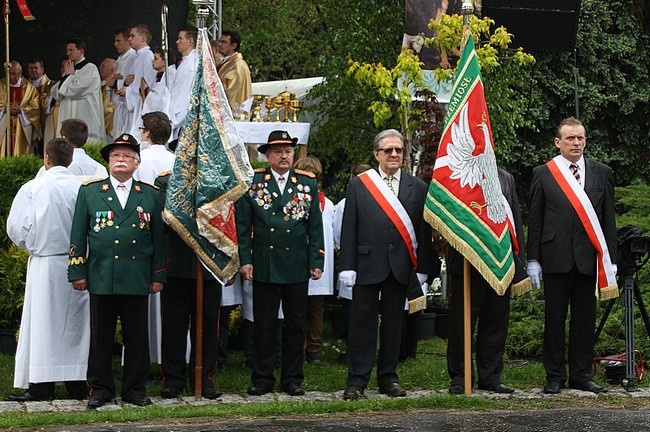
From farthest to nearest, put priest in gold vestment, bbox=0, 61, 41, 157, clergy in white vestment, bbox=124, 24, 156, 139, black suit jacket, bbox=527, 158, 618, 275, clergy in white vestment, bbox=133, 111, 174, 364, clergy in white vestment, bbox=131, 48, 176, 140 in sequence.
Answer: priest in gold vestment, bbox=0, 61, 41, 157
clergy in white vestment, bbox=124, 24, 156, 139
clergy in white vestment, bbox=131, 48, 176, 140
clergy in white vestment, bbox=133, 111, 174, 364
black suit jacket, bbox=527, 158, 618, 275

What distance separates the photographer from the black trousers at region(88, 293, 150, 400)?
32.0 ft

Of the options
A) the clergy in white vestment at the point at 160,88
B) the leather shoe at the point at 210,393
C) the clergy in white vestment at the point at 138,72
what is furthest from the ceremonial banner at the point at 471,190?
the clergy in white vestment at the point at 138,72

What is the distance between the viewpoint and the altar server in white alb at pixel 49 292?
392 inches

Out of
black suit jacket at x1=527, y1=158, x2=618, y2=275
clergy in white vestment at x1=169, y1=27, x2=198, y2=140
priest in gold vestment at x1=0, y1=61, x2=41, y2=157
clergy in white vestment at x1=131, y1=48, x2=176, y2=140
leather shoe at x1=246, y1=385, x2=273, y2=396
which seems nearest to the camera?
leather shoe at x1=246, y1=385, x2=273, y2=396

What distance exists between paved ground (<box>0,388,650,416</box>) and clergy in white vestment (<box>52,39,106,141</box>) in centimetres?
791

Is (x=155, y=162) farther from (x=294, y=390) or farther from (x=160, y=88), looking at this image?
(x=160, y=88)

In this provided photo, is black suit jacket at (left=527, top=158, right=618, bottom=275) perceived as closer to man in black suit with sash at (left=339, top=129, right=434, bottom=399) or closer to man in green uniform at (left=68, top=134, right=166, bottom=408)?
man in black suit with sash at (left=339, top=129, right=434, bottom=399)

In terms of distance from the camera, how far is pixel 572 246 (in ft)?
34.1

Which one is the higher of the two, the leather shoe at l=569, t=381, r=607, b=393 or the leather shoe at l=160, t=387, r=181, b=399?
the leather shoe at l=569, t=381, r=607, b=393

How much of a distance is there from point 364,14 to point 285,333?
9.04m

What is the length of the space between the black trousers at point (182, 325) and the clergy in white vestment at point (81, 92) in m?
7.58

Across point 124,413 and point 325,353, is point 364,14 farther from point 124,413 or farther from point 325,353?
point 124,413

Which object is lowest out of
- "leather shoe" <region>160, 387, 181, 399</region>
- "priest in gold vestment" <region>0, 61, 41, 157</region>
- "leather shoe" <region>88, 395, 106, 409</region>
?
"leather shoe" <region>88, 395, 106, 409</region>

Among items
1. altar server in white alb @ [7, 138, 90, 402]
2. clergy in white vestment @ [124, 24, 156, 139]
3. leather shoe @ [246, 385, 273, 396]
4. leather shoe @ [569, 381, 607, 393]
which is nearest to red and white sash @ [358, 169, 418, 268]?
leather shoe @ [246, 385, 273, 396]
